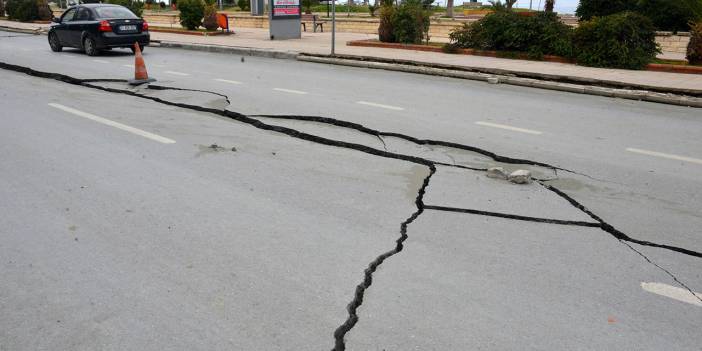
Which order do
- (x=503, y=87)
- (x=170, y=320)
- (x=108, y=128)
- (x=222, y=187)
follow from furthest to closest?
(x=503, y=87)
(x=108, y=128)
(x=222, y=187)
(x=170, y=320)

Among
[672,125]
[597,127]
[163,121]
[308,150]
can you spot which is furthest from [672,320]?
[163,121]

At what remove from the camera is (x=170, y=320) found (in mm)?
2912

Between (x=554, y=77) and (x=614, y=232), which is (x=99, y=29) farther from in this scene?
(x=614, y=232)

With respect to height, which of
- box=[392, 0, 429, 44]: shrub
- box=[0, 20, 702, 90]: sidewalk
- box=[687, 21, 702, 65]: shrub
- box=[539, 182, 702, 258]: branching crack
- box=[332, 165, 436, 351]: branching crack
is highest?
box=[392, 0, 429, 44]: shrub

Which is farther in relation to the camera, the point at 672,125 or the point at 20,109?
the point at 20,109

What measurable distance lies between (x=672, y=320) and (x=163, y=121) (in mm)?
6691

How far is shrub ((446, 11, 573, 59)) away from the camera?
14.3m

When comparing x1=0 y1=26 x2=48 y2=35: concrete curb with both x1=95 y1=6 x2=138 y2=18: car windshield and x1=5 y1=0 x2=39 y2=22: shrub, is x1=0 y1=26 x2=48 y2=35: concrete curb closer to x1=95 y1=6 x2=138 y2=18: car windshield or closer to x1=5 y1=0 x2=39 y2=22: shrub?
x1=5 y1=0 x2=39 y2=22: shrub

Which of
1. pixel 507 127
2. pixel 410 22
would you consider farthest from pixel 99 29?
pixel 507 127

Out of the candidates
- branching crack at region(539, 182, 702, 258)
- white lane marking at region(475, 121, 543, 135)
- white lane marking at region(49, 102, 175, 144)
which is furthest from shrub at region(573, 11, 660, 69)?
white lane marking at region(49, 102, 175, 144)

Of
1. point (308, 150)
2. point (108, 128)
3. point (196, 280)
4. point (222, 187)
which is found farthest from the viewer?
point (108, 128)

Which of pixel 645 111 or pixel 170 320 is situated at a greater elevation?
pixel 645 111

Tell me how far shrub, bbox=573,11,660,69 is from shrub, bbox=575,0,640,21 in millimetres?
5172

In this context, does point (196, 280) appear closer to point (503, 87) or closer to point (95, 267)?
point (95, 267)
